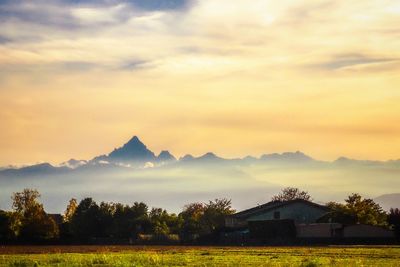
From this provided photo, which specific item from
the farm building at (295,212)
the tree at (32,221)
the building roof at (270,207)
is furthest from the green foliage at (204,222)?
the tree at (32,221)

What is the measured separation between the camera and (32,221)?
138000mm

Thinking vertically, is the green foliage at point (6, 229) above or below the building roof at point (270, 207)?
below

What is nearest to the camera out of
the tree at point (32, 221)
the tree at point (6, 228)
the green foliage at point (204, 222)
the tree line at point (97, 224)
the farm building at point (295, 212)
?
the tree at point (6, 228)

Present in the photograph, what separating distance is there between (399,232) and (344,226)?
906 centimetres

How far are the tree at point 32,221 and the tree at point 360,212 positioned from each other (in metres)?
52.6

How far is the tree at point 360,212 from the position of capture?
132 metres

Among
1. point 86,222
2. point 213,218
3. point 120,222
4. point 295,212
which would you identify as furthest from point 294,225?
point 213,218

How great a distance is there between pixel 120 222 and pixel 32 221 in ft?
57.5

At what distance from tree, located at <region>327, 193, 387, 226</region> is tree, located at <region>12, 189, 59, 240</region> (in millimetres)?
52589

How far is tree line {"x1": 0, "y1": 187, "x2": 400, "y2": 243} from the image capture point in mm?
132875

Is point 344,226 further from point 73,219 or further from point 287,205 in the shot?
point 73,219

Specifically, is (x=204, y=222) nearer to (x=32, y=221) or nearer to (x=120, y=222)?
(x=120, y=222)

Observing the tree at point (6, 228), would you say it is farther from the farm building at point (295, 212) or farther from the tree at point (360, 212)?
the tree at point (360, 212)

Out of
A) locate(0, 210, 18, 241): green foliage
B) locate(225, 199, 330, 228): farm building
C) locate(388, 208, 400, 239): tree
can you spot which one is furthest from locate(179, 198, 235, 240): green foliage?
locate(0, 210, 18, 241): green foliage
